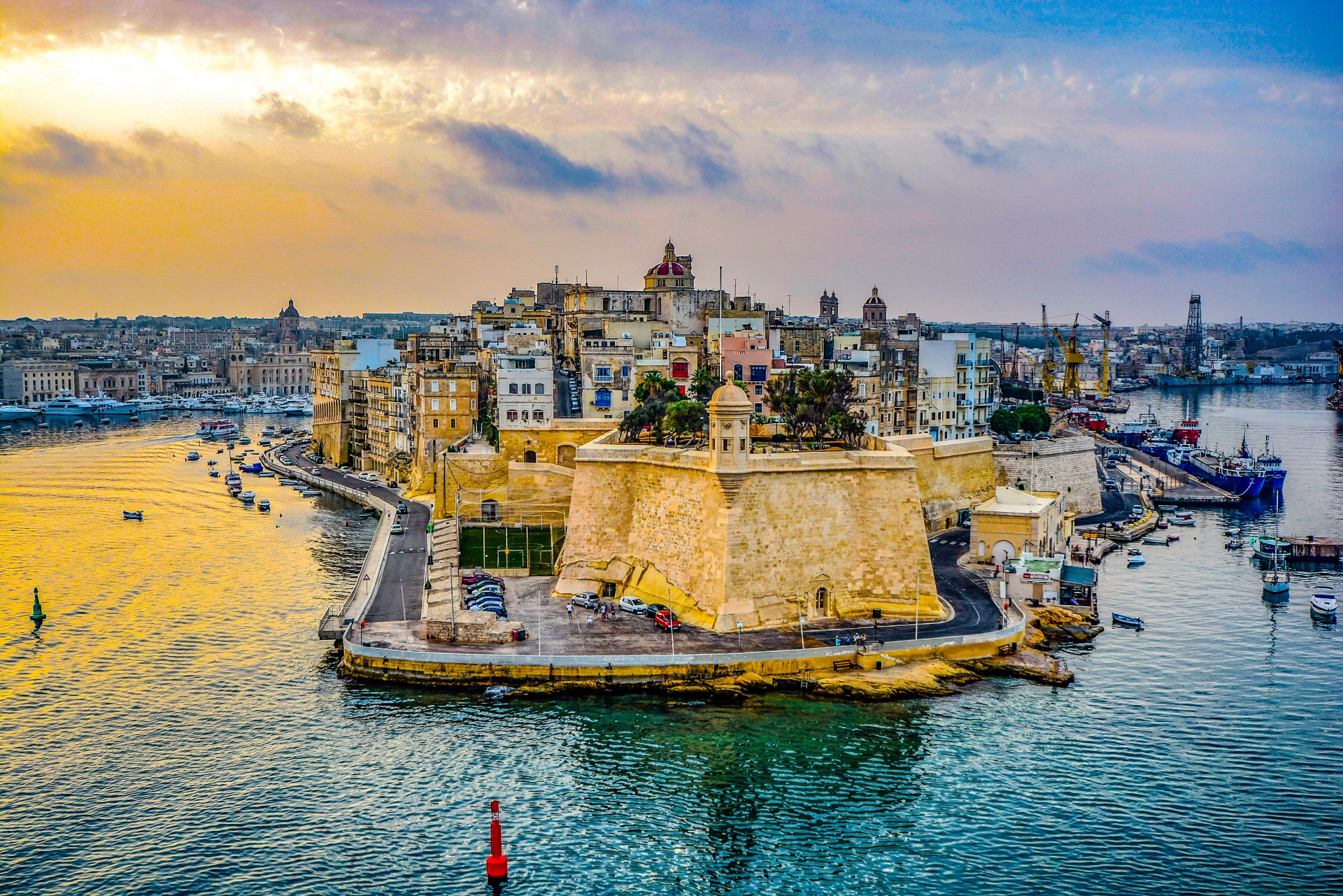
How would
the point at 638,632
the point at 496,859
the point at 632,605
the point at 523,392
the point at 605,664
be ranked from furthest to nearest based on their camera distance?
the point at 523,392 < the point at 632,605 < the point at 638,632 < the point at 605,664 < the point at 496,859

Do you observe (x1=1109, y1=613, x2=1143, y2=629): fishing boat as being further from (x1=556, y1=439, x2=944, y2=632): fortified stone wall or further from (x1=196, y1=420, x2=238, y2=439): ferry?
(x1=196, y1=420, x2=238, y2=439): ferry

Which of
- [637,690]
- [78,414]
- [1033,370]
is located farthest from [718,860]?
[1033,370]

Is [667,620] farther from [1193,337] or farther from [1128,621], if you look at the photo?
[1193,337]

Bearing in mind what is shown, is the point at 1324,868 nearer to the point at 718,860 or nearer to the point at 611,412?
the point at 718,860

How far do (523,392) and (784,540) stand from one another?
2254 cm

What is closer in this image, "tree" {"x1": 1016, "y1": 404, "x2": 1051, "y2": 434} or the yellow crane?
"tree" {"x1": 1016, "y1": 404, "x2": 1051, "y2": 434}

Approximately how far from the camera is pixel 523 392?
51.1 metres

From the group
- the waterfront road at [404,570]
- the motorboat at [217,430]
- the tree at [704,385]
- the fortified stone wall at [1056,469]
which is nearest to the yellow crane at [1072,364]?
the fortified stone wall at [1056,469]

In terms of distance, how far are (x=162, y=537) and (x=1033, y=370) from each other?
122131mm

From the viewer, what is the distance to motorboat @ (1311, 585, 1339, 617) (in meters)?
36.6

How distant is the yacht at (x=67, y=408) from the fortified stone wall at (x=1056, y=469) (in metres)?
112

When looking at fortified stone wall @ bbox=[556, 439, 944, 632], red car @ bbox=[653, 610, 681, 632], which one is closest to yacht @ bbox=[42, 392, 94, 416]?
fortified stone wall @ bbox=[556, 439, 944, 632]

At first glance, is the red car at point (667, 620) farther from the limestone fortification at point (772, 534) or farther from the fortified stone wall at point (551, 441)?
the fortified stone wall at point (551, 441)

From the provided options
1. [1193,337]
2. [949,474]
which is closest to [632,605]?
[949,474]
